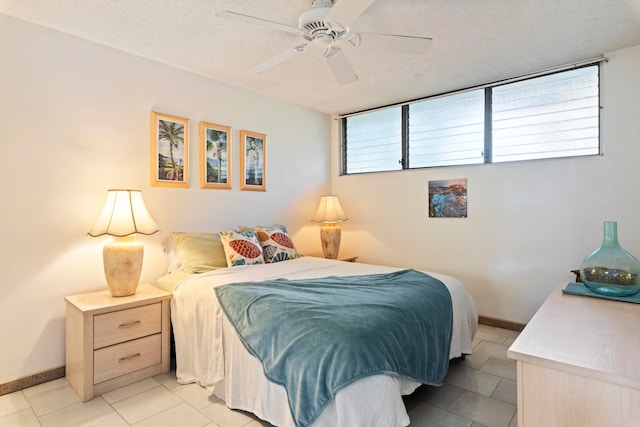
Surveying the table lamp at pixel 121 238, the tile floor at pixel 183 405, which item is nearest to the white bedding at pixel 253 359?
the tile floor at pixel 183 405

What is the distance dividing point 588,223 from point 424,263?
1.50 meters

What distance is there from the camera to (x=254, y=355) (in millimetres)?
1776

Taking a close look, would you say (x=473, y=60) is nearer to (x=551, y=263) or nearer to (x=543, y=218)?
(x=543, y=218)

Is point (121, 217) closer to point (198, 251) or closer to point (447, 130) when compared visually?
point (198, 251)

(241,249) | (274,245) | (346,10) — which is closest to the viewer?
(346,10)

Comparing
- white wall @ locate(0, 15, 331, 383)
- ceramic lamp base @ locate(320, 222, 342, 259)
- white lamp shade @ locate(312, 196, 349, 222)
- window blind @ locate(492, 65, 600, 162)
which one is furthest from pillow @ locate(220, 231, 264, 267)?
window blind @ locate(492, 65, 600, 162)

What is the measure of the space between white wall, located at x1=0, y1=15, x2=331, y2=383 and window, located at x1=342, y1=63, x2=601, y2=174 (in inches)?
Result: 80.9

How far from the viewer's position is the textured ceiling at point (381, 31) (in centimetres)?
207

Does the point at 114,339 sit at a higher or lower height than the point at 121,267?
lower

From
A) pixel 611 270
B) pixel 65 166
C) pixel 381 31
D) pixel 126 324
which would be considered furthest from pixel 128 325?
pixel 611 270

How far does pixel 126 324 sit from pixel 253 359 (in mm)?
1010

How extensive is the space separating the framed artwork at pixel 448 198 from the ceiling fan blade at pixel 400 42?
178 cm

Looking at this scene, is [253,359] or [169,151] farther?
[169,151]

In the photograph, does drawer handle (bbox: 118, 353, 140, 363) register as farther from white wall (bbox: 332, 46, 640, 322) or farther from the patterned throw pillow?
white wall (bbox: 332, 46, 640, 322)
